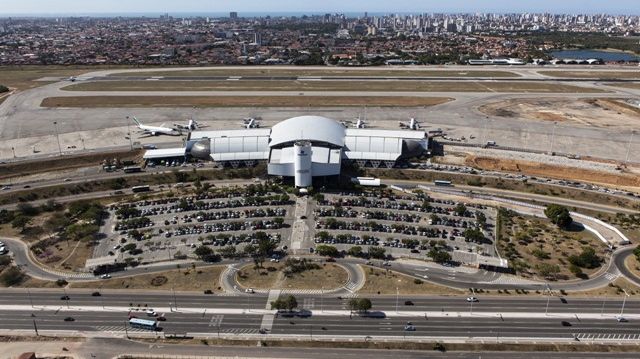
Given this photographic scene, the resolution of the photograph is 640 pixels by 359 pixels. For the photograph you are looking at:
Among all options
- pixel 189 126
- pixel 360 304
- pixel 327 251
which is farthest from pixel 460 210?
pixel 189 126

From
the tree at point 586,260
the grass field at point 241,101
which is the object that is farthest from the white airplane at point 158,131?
the tree at point 586,260

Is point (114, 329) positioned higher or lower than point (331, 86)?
lower

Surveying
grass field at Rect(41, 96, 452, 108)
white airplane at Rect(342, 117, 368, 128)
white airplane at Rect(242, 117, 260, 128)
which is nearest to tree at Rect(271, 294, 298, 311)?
white airplane at Rect(342, 117, 368, 128)

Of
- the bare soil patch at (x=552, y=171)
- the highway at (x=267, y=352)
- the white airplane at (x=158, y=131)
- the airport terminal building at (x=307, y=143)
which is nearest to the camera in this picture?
the highway at (x=267, y=352)

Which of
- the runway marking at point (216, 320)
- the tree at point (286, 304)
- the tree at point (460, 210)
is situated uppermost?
the tree at point (460, 210)

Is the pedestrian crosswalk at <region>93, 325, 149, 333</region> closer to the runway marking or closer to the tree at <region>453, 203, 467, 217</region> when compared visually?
the runway marking

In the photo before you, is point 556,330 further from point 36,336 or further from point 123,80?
point 123,80

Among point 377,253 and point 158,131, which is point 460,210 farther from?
point 158,131

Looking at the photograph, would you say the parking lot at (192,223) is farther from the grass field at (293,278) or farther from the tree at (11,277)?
the tree at (11,277)
